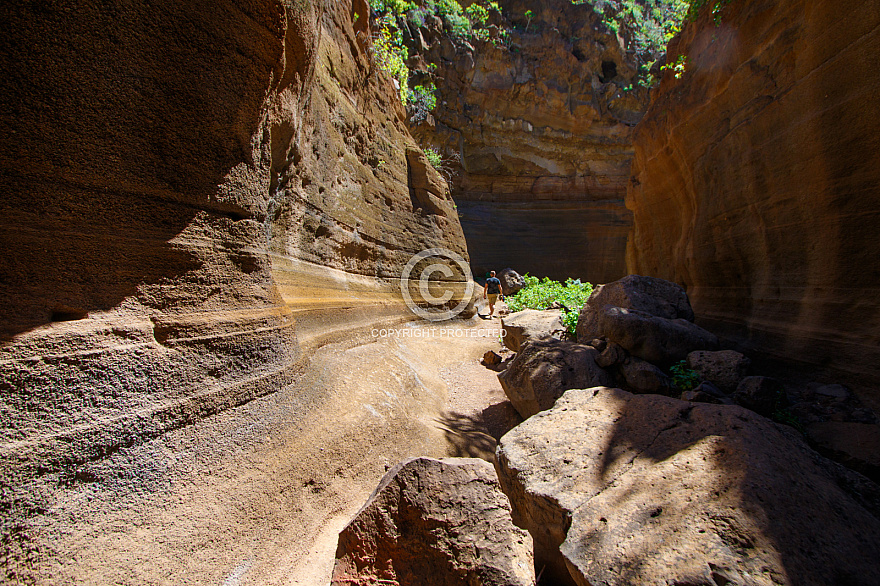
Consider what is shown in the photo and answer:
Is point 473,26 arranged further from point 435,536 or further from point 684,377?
point 435,536

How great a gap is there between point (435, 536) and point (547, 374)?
2.54 metres

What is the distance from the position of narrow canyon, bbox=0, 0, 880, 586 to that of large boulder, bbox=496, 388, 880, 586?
0.5 inches

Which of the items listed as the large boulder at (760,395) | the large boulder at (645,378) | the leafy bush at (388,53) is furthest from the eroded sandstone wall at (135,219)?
the leafy bush at (388,53)

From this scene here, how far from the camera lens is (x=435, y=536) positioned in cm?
171

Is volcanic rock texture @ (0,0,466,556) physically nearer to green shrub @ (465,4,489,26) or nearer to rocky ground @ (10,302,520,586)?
rocky ground @ (10,302,520,586)

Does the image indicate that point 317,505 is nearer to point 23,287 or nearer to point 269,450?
point 269,450

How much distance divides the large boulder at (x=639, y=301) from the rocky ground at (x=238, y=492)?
2.55 metres

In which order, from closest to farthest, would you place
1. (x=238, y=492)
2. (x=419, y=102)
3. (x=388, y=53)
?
(x=238, y=492) < (x=388, y=53) < (x=419, y=102)

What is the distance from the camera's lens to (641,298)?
5102 mm

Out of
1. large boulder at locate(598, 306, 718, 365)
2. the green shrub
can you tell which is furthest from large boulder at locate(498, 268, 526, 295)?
the green shrub

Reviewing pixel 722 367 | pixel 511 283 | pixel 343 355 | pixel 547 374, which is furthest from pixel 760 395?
pixel 511 283

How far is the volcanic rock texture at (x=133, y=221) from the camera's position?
1.69m

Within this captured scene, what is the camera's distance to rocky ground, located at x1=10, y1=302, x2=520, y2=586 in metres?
1.60

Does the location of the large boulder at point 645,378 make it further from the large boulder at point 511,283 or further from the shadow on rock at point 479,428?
the large boulder at point 511,283
